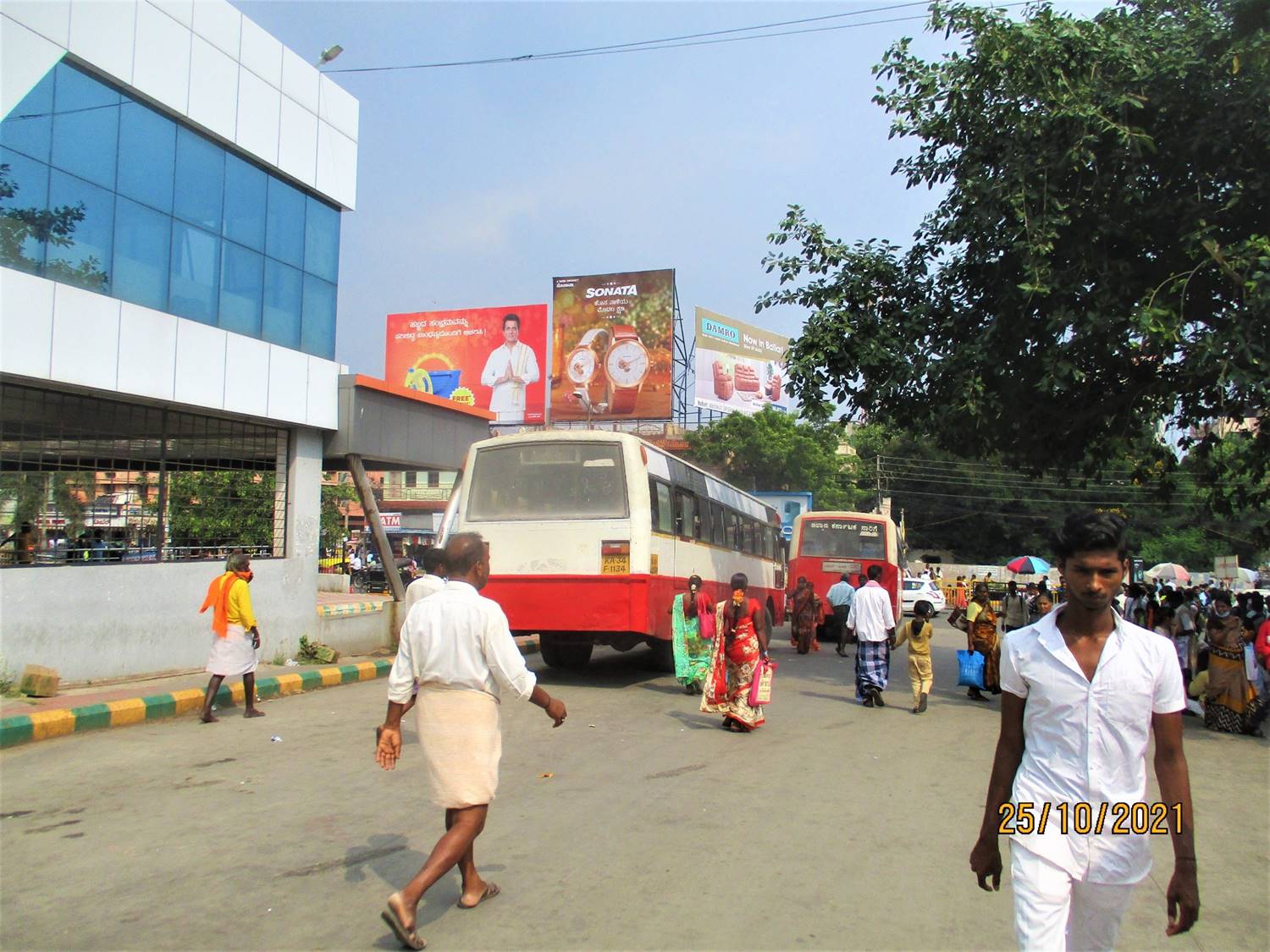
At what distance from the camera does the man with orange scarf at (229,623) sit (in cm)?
941

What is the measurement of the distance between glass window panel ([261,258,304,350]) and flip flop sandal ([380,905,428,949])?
11.3 m

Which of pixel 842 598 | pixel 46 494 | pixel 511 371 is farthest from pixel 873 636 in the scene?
pixel 511 371

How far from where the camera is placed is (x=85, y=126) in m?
10.9

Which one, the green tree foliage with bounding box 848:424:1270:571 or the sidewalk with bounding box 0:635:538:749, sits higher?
the green tree foliage with bounding box 848:424:1270:571

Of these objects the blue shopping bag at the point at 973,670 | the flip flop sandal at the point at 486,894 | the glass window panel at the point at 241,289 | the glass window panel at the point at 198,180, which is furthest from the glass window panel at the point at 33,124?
the blue shopping bag at the point at 973,670

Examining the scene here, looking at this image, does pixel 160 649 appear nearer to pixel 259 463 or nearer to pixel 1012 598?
pixel 259 463

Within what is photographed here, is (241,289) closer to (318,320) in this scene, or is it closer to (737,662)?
(318,320)

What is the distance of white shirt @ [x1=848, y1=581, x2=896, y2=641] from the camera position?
1143 centimetres

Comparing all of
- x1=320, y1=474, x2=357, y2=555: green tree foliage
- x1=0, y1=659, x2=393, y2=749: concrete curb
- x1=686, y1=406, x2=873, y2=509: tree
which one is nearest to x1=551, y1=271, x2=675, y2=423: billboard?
x1=686, y1=406, x2=873, y2=509: tree

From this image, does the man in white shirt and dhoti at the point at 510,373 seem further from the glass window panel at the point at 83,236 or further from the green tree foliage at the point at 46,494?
the green tree foliage at the point at 46,494

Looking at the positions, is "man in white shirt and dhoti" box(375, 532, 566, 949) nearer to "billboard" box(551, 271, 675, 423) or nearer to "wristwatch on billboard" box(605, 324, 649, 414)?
"billboard" box(551, 271, 675, 423)

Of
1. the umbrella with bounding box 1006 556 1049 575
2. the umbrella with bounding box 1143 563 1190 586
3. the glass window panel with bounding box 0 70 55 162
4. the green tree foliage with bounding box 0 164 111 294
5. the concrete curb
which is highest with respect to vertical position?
the glass window panel with bounding box 0 70 55 162

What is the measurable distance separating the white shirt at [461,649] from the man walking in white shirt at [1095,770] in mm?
2116

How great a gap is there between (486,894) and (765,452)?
4059cm
